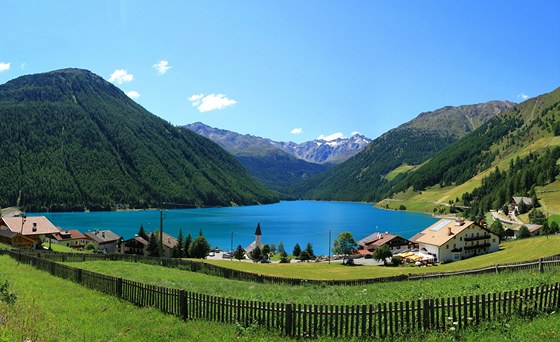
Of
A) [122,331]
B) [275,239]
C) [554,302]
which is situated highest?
[554,302]

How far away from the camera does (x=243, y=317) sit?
14.6 metres

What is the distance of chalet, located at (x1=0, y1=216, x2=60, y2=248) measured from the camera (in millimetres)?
79625

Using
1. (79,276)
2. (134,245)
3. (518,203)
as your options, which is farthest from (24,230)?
(518,203)

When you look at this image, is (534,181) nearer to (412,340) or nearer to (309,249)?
(309,249)

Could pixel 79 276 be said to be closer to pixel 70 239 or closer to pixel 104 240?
pixel 70 239

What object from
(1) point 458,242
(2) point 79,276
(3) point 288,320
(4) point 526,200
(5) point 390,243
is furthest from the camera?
(4) point 526,200

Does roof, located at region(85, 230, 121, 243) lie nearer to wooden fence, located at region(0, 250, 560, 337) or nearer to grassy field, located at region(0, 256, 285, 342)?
grassy field, located at region(0, 256, 285, 342)

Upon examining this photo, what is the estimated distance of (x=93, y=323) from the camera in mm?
15734

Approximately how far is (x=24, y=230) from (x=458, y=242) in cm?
9239

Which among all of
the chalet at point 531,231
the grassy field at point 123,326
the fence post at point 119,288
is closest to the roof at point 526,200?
the chalet at point 531,231

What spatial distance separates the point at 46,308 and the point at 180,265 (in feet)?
90.3

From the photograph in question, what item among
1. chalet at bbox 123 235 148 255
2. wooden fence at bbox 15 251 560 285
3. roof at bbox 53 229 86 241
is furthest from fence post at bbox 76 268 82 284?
roof at bbox 53 229 86 241

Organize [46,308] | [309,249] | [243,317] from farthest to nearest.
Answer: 1. [309,249]
2. [46,308]
3. [243,317]

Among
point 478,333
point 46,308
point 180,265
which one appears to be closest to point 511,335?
point 478,333
